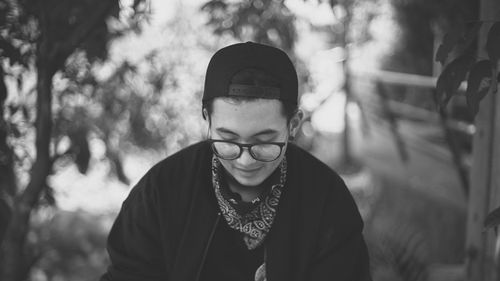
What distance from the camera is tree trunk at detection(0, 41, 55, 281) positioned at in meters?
2.25

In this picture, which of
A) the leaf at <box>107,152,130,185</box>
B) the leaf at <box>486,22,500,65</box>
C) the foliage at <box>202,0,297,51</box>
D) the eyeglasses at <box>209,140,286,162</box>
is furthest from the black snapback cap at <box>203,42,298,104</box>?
the leaf at <box>107,152,130,185</box>

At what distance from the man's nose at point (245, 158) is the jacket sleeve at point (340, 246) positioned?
12.9 inches

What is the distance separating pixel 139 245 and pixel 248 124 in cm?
52

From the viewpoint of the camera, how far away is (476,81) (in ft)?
5.33

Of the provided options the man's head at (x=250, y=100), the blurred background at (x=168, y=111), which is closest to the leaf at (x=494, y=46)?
the man's head at (x=250, y=100)

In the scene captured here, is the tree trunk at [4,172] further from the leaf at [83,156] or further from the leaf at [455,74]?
the leaf at [455,74]

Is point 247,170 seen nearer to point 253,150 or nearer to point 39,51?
point 253,150

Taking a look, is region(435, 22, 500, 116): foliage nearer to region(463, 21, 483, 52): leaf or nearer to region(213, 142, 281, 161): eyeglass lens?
region(463, 21, 483, 52): leaf

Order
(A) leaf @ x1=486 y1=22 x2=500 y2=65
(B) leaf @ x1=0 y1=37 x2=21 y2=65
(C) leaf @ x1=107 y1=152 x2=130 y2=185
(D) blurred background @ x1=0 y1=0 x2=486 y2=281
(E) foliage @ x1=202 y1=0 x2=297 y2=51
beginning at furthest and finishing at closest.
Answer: (C) leaf @ x1=107 y1=152 x2=130 y2=185 < (E) foliage @ x1=202 y1=0 x2=297 y2=51 < (D) blurred background @ x1=0 y1=0 x2=486 y2=281 < (B) leaf @ x1=0 y1=37 x2=21 y2=65 < (A) leaf @ x1=486 y1=22 x2=500 y2=65

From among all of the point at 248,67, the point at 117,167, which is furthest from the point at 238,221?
the point at 117,167

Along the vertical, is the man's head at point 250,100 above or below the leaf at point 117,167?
above

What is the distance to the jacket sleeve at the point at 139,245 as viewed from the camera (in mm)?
1808

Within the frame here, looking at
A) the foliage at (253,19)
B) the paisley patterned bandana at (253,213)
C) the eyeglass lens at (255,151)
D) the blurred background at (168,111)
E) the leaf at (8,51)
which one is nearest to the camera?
the eyeglass lens at (255,151)

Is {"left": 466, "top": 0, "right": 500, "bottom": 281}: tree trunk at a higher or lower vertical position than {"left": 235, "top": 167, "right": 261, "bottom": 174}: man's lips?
lower
